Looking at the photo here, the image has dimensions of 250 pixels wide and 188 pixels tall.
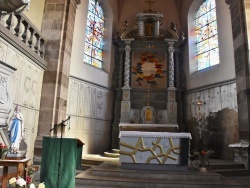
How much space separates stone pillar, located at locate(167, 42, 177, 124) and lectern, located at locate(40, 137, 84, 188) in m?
7.44

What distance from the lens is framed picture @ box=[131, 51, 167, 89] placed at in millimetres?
11898

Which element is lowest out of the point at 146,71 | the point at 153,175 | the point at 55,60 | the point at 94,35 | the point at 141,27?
the point at 153,175

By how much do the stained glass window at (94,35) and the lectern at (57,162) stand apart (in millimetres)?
7393

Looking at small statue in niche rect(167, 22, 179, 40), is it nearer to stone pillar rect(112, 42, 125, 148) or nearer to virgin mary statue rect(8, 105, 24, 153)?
stone pillar rect(112, 42, 125, 148)

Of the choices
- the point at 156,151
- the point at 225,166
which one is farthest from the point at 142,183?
the point at 225,166

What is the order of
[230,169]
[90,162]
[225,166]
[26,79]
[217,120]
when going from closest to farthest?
[26,79] < [230,169] < [225,166] < [90,162] < [217,120]

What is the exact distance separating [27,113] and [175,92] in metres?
7.13

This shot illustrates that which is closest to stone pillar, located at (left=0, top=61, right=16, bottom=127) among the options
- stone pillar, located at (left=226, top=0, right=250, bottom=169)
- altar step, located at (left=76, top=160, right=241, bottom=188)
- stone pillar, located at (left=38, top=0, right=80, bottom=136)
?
altar step, located at (left=76, top=160, right=241, bottom=188)

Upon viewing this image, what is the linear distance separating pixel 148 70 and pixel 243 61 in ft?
16.8

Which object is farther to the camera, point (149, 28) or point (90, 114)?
A: point (149, 28)

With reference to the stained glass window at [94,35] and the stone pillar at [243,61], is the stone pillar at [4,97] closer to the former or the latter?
the stained glass window at [94,35]

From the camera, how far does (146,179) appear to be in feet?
16.5

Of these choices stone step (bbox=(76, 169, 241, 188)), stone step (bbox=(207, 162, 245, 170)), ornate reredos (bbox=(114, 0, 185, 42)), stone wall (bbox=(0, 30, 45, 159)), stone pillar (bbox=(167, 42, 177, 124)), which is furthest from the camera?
ornate reredos (bbox=(114, 0, 185, 42))

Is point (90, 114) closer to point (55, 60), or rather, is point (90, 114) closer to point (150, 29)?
point (55, 60)
